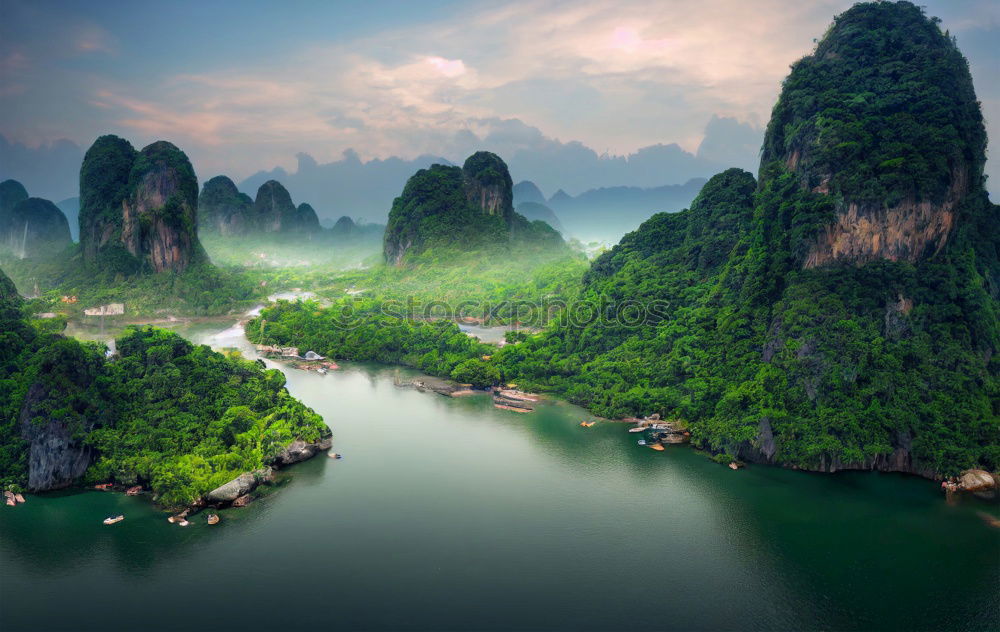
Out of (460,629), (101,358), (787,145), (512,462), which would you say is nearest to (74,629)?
(460,629)

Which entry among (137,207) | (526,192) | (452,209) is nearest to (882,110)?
(452,209)

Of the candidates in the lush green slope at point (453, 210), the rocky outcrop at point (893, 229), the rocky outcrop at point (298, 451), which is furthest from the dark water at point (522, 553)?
the lush green slope at point (453, 210)

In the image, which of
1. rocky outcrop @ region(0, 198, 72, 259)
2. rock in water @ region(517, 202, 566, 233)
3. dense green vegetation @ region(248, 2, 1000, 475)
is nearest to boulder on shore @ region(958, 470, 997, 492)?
dense green vegetation @ region(248, 2, 1000, 475)

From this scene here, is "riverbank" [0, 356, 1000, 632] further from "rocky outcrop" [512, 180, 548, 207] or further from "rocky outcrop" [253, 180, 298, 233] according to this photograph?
"rocky outcrop" [512, 180, 548, 207]

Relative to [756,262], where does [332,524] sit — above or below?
below

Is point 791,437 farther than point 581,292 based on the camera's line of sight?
No

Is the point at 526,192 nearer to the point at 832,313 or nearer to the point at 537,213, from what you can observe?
the point at 537,213

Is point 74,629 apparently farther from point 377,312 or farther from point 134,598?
point 377,312
